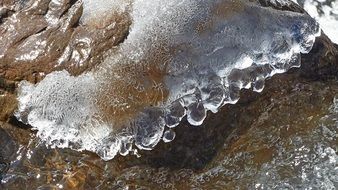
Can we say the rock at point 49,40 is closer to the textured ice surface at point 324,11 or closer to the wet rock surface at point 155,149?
the wet rock surface at point 155,149

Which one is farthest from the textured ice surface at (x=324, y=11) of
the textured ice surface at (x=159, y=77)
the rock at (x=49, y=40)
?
the rock at (x=49, y=40)

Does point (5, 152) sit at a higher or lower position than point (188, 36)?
lower

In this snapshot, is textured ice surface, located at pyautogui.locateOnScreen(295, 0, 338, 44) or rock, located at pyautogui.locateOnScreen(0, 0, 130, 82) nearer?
rock, located at pyautogui.locateOnScreen(0, 0, 130, 82)

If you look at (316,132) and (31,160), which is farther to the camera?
(316,132)

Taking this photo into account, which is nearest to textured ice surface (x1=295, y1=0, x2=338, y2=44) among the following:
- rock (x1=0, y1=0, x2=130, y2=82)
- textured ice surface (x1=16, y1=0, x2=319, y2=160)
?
textured ice surface (x1=16, y1=0, x2=319, y2=160)

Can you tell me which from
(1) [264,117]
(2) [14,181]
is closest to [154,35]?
(1) [264,117]

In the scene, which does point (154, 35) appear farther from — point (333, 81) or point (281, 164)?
point (333, 81)

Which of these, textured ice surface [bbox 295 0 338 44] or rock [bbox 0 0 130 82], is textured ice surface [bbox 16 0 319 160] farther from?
textured ice surface [bbox 295 0 338 44]
